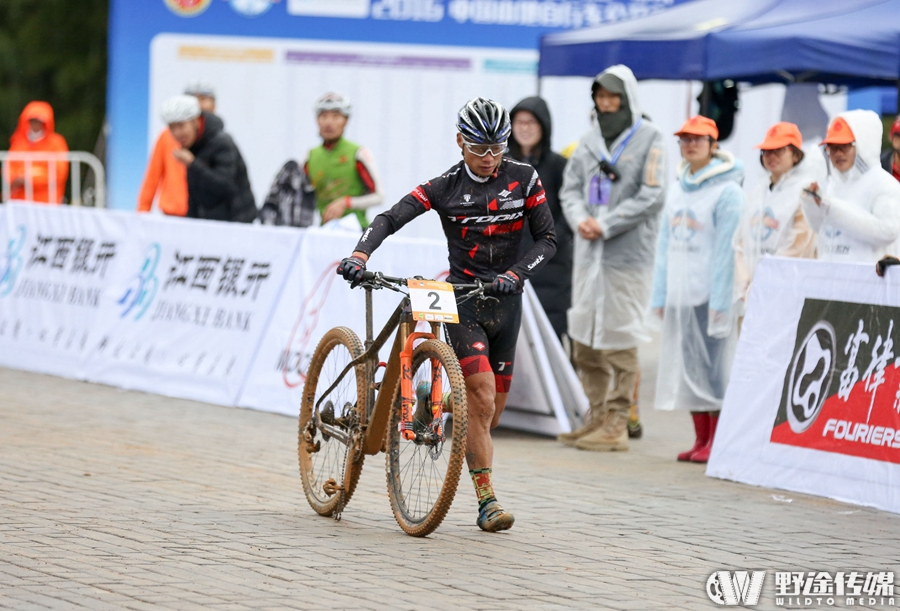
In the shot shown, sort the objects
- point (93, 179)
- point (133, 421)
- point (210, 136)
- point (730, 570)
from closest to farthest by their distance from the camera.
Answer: point (730, 570) < point (133, 421) < point (210, 136) < point (93, 179)

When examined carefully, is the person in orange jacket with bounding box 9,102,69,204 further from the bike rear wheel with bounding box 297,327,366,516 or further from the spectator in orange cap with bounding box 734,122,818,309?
the bike rear wheel with bounding box 297,327,366,516

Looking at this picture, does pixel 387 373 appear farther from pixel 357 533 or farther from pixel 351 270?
pixel 357 533

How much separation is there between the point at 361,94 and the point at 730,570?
12.3m

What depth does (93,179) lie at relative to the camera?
75.6 ft

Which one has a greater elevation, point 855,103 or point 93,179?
point 855,103

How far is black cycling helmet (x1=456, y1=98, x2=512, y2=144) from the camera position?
6977 mm

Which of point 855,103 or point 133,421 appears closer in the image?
point 133,421

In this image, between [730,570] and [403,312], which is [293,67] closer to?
[403,312]

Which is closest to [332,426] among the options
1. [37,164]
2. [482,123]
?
[482,123]

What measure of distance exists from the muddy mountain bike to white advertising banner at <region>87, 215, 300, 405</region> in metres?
4.06

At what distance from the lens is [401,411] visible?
22.7 feet

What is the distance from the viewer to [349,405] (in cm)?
735

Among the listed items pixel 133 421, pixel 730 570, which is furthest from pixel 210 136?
pixel 730 570

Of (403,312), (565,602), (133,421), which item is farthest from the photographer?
(133,421)
